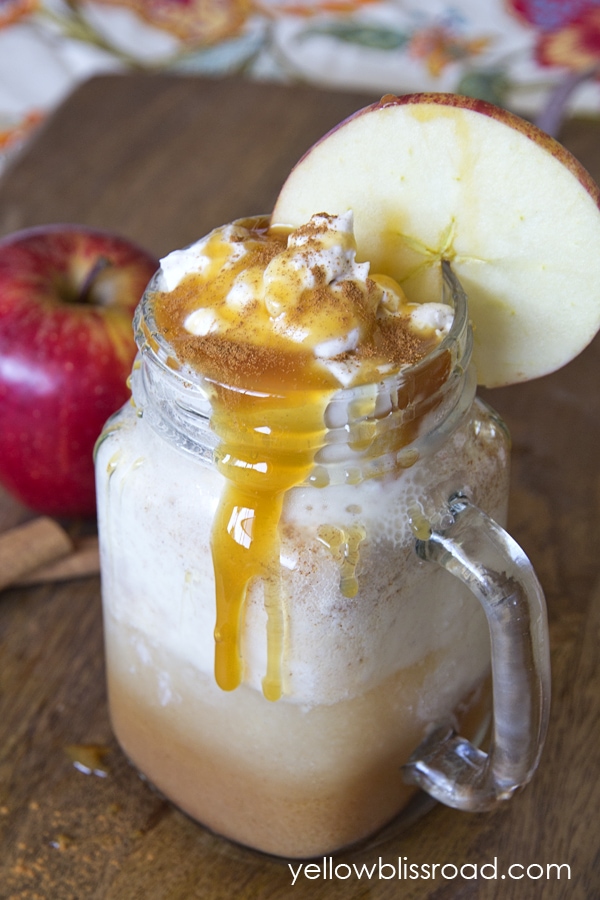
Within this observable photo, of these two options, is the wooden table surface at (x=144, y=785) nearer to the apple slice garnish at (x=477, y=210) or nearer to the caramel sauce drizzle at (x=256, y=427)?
the caramel sauce drizzle at (x=256, y=427)

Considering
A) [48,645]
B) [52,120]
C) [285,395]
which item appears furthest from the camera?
[52,120]

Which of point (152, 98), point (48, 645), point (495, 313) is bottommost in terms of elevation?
point (48, 645)

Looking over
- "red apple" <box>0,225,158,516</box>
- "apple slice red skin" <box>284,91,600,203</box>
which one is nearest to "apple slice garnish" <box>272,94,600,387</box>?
"apple slice red skin" <box>284,91,600,203</box>

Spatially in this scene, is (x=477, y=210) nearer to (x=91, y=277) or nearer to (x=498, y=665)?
(x=498, y=665)

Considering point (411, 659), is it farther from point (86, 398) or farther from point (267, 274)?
point (86, 398)

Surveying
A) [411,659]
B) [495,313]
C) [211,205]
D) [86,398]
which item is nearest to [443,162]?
[495,313]
